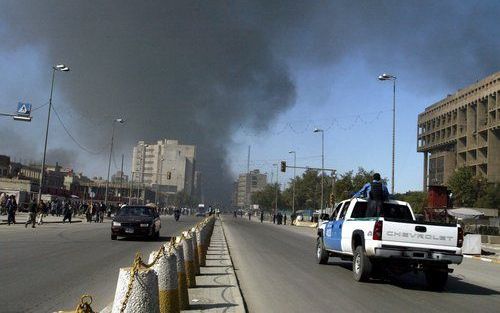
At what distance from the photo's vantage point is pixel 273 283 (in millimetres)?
11984

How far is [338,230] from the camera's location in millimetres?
15188

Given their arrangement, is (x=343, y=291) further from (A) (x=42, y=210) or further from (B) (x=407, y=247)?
(A) (x=42, y=210)

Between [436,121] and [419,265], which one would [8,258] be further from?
[436,121]

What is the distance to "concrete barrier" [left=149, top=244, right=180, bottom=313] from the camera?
6.66 m

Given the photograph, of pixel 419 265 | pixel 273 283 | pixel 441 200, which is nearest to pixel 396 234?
pixel 419 265

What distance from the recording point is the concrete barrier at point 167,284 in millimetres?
6660

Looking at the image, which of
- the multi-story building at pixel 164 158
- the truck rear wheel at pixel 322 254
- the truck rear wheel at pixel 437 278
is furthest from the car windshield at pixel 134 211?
the multi-story building at pixel 164 158

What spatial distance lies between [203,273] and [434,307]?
5137mm

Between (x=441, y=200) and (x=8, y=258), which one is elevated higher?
(x=441, y=200)

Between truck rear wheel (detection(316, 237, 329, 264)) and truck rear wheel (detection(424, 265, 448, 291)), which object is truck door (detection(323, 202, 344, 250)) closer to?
truck rear wheel (detection(316, 237, 329, 264))

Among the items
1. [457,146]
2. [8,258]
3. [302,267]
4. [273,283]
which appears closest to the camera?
[273,283]

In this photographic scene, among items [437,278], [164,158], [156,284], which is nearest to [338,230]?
[437,278]

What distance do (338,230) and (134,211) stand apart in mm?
12050

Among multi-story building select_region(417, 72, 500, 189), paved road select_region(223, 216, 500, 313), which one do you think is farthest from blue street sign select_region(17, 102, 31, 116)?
multi-story building select_region(417, 72, 500, 189)
